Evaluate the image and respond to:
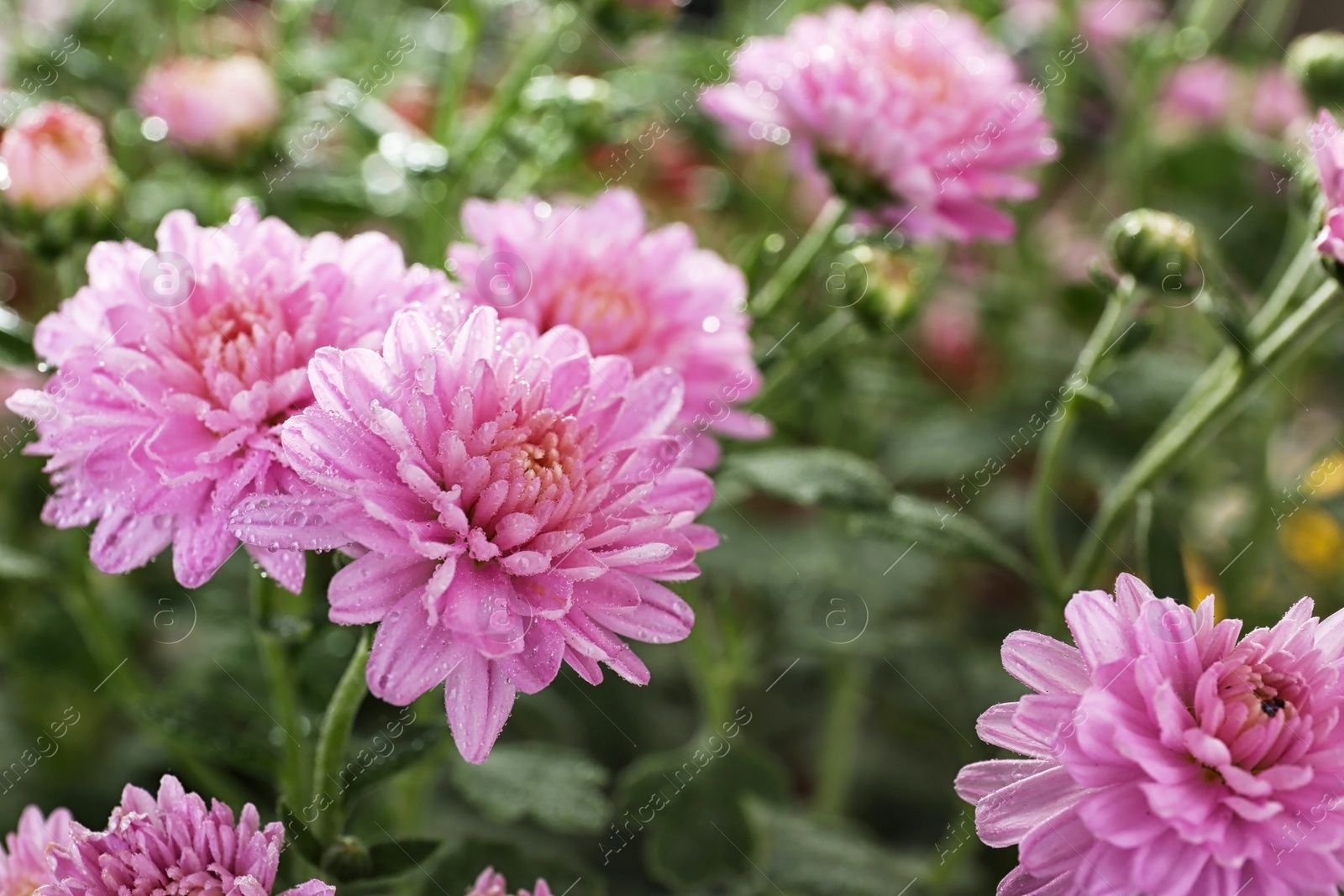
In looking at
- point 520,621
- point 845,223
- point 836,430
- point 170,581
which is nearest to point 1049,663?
point 520,621

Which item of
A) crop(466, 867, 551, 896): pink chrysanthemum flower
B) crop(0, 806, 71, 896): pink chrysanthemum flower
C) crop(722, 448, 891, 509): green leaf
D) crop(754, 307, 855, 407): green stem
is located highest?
crop(754, 307, 855, 407): green stem

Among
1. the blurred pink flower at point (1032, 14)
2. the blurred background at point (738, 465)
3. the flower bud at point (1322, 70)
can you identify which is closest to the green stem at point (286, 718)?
the blurred background at point (738, 465)

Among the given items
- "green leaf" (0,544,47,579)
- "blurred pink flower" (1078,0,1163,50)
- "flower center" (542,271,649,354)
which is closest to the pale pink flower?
"flower center" (542,271,649,354)

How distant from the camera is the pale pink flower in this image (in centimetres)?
45

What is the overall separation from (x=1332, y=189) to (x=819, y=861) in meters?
0.40

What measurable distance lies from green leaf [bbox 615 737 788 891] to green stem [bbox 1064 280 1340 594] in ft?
0.72

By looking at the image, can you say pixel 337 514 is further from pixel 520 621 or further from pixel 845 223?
pixel 845 223

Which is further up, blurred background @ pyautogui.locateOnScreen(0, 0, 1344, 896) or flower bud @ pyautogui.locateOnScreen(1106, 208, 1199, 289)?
flower bud @ pyautogui.locateOnScreen(1106, 208, 1199, 289)

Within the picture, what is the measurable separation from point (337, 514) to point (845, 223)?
38cm

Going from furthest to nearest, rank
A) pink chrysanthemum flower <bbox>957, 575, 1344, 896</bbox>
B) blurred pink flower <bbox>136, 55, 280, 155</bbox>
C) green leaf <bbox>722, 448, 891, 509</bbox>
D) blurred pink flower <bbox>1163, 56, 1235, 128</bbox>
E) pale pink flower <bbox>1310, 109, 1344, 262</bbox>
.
→ blurred pink flower <bbox>1163, 56, 1235, 128</bbox> → blurred pink flower <bbox>136, 55, 280, 155</bbox> → green leaf <bbox>722, 448, 891, 509</bbox> → pale pink flower <bbox>1310, 109, 1344, 262</bbox> → pink chrysanthemum flower <bbox>957, 575, 1344, 896</bbox>

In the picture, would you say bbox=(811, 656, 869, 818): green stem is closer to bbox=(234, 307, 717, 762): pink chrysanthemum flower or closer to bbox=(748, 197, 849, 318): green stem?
bbox=(748, 197, 849, 318): green stem

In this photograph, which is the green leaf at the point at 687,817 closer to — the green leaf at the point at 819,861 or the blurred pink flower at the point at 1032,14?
the green leaf at the point at 819,861

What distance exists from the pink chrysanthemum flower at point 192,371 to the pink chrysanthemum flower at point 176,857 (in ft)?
0.24

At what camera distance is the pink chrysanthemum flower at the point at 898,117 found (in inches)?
23.7
